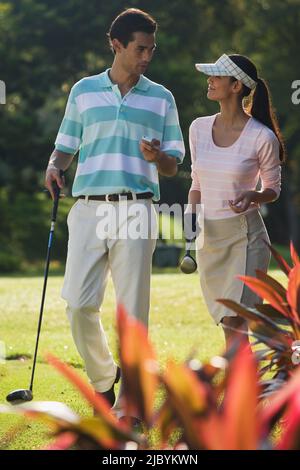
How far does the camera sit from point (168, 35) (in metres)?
43.7

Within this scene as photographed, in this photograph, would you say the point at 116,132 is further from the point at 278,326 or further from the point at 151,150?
the point at 278,326

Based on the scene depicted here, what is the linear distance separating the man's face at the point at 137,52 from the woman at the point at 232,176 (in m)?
0.33

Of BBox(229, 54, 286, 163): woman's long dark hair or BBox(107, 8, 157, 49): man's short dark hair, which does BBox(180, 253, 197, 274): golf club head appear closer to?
BBox(229, 54, 286, 163): woman's long dark hair

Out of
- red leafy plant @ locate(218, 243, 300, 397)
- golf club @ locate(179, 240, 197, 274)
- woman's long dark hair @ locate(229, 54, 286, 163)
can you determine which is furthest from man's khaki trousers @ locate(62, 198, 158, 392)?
red leafy plant @ locate(218, 243, 300, 397)

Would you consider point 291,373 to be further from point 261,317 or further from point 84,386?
point 84,386

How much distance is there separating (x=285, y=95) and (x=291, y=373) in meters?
40.5

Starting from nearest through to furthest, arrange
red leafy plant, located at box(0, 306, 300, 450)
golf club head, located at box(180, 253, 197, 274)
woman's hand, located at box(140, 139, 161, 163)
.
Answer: red leafy plant, located at box(0, 306, 300, 450) < woman's hand, located at box(140, 139, 161, 163) < golf club head, located at box(180, 253, 197, 274)

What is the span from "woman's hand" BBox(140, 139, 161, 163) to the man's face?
1.84 feet

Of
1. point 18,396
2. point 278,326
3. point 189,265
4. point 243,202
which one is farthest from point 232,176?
point 278,326

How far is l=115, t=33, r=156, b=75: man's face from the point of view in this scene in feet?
21.1

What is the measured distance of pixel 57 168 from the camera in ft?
22.1

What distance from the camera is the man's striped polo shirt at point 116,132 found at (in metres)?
6.42

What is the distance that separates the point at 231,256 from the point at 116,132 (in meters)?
1.00
